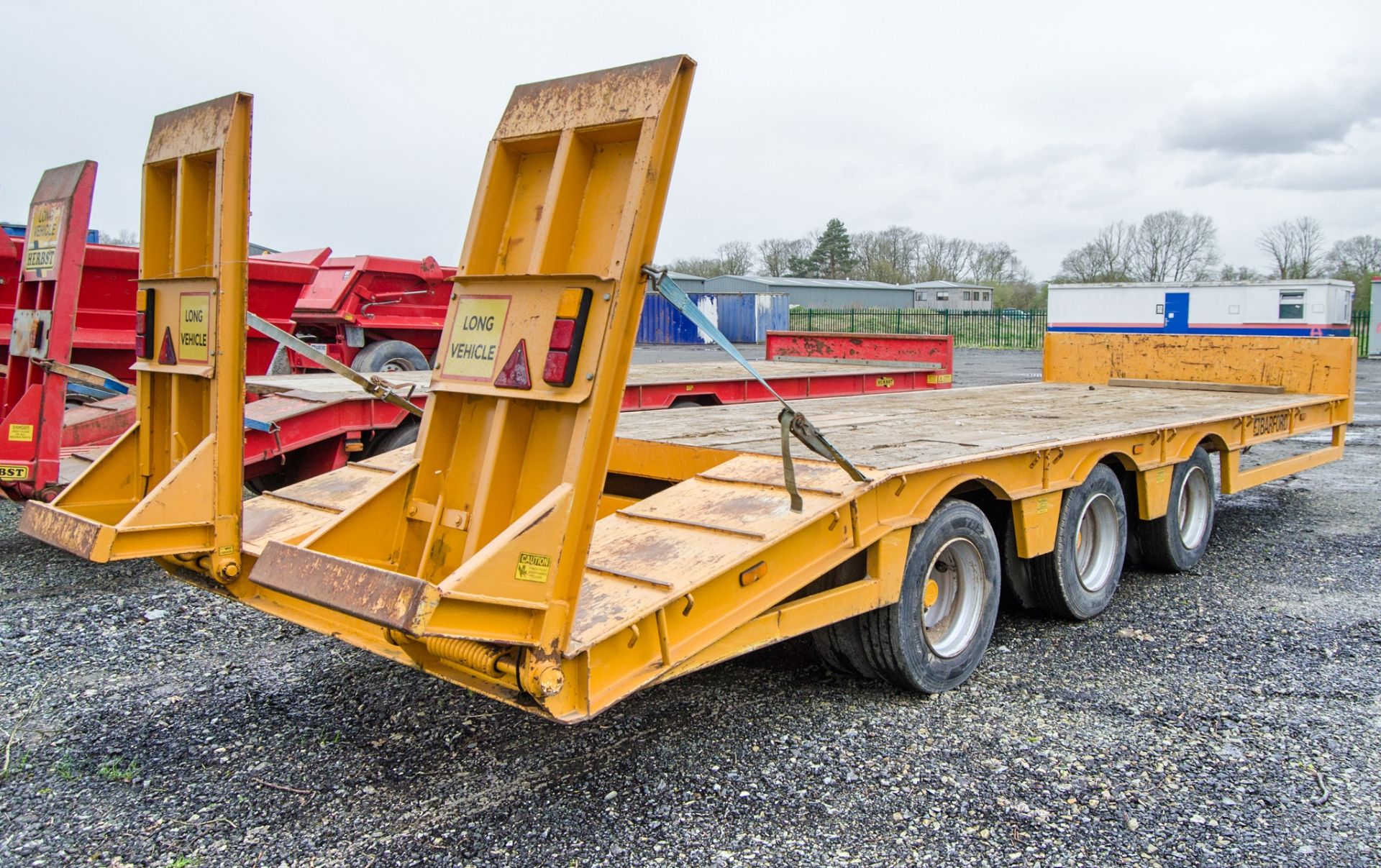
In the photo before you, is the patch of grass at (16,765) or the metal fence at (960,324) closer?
the patch of grass at (16,765)

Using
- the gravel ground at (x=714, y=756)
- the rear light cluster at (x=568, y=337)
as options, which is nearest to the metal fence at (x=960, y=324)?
the gravel ground at (x=714, y=756)

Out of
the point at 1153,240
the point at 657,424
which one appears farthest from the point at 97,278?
the point at 1153,240

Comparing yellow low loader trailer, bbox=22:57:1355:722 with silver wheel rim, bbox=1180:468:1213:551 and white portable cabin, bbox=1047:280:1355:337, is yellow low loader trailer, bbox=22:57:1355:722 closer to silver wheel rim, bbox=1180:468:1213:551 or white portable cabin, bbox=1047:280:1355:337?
silver wheel rim, bbox=1180:468:1213:551

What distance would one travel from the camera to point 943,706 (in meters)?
4.32

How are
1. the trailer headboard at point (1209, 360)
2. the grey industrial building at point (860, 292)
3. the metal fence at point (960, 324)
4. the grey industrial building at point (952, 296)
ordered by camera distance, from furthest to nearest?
the grey industrial building at point (952, 296) → the grey industrial building at point (860, 292) → the metal fence at point (960, 324) → the trailer headboard at point (1209, 360)

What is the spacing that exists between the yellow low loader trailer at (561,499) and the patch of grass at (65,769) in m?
0.76

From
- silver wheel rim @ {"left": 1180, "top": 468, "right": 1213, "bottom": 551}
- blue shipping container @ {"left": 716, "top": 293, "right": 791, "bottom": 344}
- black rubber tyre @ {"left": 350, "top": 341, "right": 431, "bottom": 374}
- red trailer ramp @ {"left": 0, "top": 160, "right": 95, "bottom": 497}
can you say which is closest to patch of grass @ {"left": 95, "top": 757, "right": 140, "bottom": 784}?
red trailer ramp @ {"left": 0, "top": 160, "right": 95, "bottom": 497}

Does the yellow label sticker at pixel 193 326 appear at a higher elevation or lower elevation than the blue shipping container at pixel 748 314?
lower

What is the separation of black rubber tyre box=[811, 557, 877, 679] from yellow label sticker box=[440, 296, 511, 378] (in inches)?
61.3

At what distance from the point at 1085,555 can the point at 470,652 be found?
3.88 m

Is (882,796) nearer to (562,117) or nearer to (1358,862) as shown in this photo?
(1358,862)

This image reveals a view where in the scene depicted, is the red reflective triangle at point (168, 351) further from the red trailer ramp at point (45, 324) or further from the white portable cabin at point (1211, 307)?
the white portable cabin at point (1211, 307)

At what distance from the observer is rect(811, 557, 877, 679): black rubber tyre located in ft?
13.3

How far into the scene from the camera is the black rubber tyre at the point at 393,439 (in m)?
7.89
